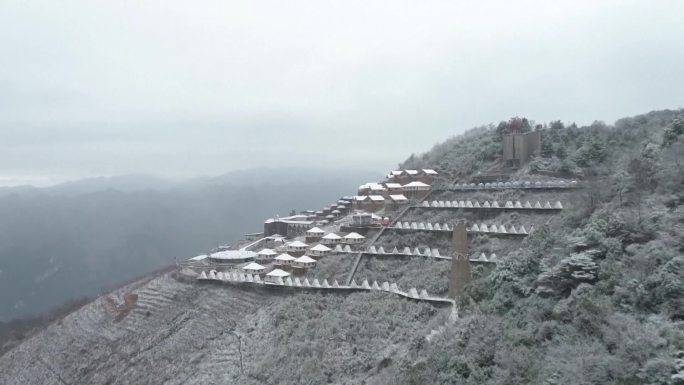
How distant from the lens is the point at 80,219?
100m

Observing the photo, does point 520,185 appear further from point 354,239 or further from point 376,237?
point 354,239

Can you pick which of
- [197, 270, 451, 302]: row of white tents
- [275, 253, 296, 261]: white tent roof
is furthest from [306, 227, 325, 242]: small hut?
[197, 270, 451, 302]: row of white tents

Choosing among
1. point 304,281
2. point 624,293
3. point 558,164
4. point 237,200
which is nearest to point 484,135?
point 558,164

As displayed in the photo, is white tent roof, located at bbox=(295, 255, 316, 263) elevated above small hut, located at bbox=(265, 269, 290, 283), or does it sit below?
above

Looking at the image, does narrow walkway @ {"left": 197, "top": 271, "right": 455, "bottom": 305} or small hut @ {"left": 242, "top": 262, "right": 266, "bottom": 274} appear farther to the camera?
small hut @ {"left": 242, "top": 262, "right": 266, "bottom": 274}

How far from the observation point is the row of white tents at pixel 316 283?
72.1 ft

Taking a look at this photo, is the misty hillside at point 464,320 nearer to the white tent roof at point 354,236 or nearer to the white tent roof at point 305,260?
the white tent roof at point 305,260

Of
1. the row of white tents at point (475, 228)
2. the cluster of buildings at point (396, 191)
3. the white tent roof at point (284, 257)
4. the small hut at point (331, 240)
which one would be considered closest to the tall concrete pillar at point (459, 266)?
the row of white tents at point (475, 228)

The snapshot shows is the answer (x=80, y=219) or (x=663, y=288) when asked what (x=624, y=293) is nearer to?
(x=663, y=288)

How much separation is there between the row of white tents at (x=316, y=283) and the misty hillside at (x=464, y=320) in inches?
15.4

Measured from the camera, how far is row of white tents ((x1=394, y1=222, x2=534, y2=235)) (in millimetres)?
25587

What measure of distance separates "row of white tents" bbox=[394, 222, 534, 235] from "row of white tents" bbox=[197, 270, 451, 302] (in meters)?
5.93

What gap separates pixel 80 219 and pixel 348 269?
294ft

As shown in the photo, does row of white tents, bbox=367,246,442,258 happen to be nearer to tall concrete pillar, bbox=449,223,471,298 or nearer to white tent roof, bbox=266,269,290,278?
white tent roof, bbox=266,269,290,278
